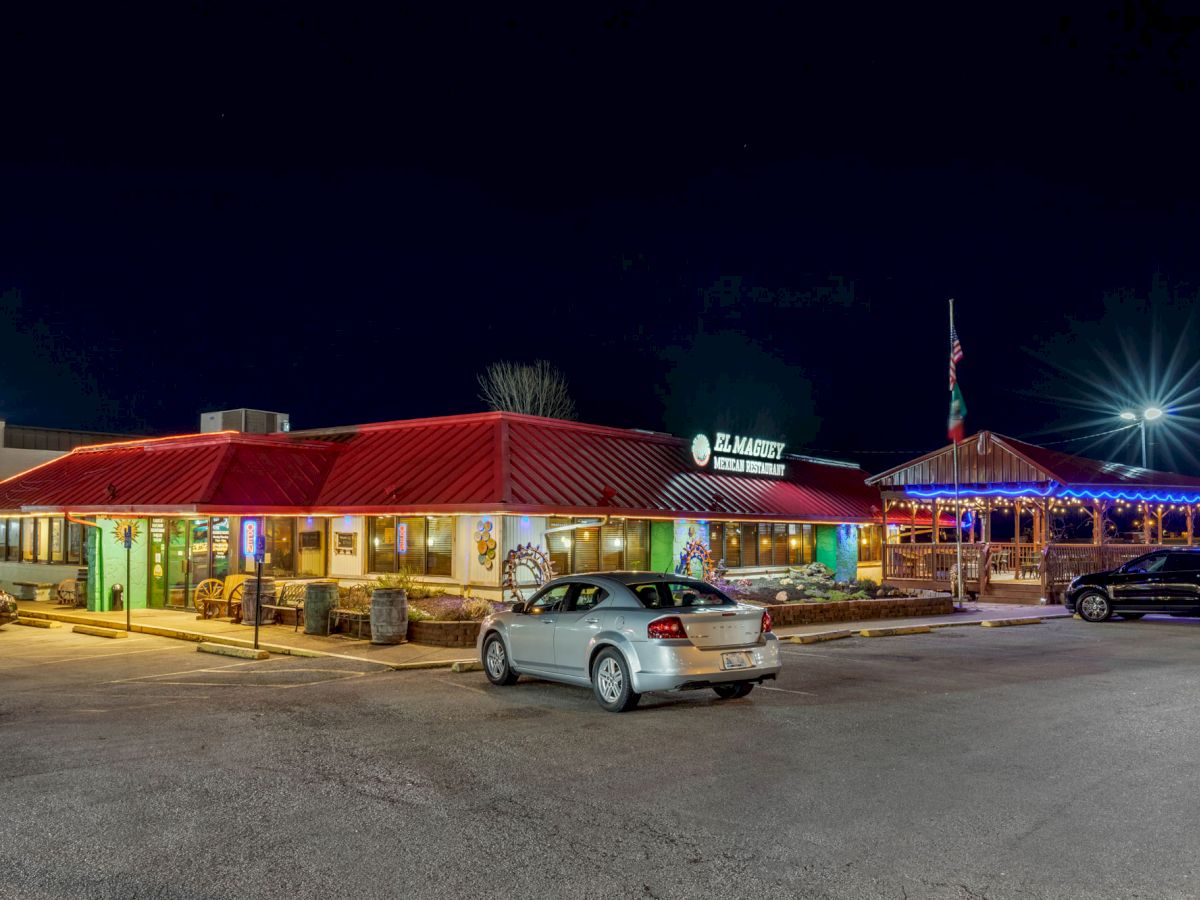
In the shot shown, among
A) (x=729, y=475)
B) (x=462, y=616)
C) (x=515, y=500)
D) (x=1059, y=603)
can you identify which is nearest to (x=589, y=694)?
(x=462, y=616)

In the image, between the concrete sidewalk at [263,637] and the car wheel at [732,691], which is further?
the concrete sidewalk at [263,637]

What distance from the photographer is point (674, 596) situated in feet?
40.5

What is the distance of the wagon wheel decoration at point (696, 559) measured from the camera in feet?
89.9

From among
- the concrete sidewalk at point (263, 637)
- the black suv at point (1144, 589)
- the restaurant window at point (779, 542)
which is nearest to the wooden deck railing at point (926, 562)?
the restaurant window at point (779, 542)

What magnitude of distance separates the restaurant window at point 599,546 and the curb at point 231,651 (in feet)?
26.5

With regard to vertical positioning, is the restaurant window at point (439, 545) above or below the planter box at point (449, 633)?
above

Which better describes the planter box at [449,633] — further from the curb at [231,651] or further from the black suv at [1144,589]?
the black suv at [1144,589]

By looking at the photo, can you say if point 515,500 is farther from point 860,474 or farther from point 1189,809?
point 860,474

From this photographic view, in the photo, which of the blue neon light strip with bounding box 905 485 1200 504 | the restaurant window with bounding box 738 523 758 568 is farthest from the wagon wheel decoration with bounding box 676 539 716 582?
the blue neon light strip with bounding box 905 485 1200 504

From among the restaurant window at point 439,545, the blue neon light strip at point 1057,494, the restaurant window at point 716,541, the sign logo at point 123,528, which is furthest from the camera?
the blue neon light strip at point 1057,494

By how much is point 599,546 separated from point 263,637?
359 inches

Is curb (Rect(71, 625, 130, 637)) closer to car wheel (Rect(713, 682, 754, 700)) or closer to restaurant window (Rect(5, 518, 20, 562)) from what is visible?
restaurant window (Rect(5, 518, 20, 562))

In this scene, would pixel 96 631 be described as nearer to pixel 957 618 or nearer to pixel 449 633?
pixel 449 633

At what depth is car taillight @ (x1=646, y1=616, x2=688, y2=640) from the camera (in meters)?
11.1
